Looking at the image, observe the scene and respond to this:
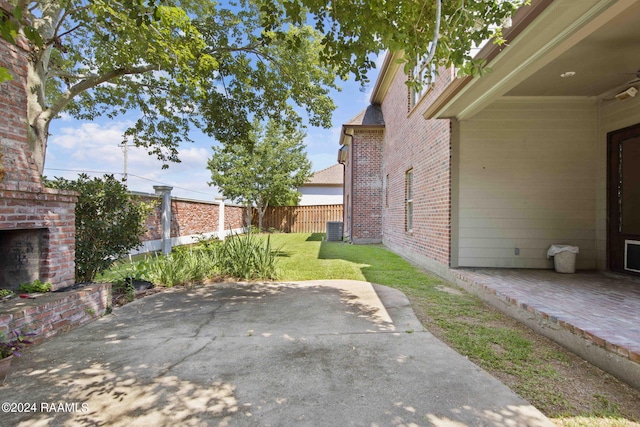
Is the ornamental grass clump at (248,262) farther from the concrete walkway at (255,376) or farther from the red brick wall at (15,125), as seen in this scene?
the red brick wall at (15,125)

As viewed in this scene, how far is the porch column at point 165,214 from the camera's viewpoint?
905 cm

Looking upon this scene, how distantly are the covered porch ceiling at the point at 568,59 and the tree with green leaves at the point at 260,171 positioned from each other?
1413 cm

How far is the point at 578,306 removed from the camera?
3348 mm

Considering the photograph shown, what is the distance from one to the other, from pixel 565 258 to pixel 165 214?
947cm

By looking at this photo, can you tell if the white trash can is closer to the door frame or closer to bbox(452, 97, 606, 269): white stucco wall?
bbox(452, 97, 606, 269): white stucco wall

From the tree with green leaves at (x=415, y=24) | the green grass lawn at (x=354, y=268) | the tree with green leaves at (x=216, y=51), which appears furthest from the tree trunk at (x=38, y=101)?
the green grass lawn at (x=354, y=268)

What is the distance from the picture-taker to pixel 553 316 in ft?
9.94

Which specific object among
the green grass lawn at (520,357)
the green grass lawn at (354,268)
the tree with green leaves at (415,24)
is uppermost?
the tree with green leaves at (415,24)

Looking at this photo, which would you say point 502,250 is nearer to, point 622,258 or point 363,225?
point 622,258

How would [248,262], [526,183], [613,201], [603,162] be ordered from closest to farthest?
[613,201] → [603,162] → [526,183] → [248,262]

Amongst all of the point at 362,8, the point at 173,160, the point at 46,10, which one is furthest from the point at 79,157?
the point at 362,8

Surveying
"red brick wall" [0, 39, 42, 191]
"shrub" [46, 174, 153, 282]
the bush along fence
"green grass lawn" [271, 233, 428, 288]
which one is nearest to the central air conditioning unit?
"green grass lawn" [271, 233, 428, 288]

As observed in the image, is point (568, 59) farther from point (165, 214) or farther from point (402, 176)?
point (165, 214)

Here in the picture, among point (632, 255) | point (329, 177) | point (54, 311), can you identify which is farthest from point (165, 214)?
point (329, 177)
